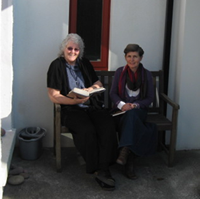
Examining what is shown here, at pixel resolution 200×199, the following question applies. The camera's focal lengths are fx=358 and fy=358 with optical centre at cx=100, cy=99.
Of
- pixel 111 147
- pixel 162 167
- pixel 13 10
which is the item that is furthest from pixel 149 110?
pixel 13 10

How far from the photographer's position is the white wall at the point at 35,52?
4.58m

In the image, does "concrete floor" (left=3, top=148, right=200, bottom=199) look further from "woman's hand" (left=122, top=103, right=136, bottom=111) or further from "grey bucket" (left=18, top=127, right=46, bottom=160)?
"woman's hand" (left=122, top=103, right=136, bottom=111)

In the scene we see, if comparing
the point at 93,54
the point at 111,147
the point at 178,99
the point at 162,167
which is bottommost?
the point at 162,167

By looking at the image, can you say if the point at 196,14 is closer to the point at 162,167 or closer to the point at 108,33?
the point at 108,33

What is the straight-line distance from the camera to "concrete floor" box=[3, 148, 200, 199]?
372 cm

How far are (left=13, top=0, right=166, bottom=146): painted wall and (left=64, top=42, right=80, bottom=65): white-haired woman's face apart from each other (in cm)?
49

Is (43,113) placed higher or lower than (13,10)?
lower

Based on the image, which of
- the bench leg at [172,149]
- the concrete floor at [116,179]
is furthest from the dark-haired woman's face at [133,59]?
the concrete floor at [116,179]

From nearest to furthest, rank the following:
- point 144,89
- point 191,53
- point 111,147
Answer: point 111,147
point 144,89
point 191,53

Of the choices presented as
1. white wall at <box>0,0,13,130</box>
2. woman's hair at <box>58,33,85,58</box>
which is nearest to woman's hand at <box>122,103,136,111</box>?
woman's hair at <box>58,33,85,58</box>

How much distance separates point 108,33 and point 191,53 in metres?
1.13

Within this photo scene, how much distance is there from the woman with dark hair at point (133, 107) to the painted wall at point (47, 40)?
554mm

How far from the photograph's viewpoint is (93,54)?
495 centimetres

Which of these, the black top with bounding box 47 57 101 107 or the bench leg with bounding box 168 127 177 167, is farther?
the bench leg with bounding box 168 127 177 167
